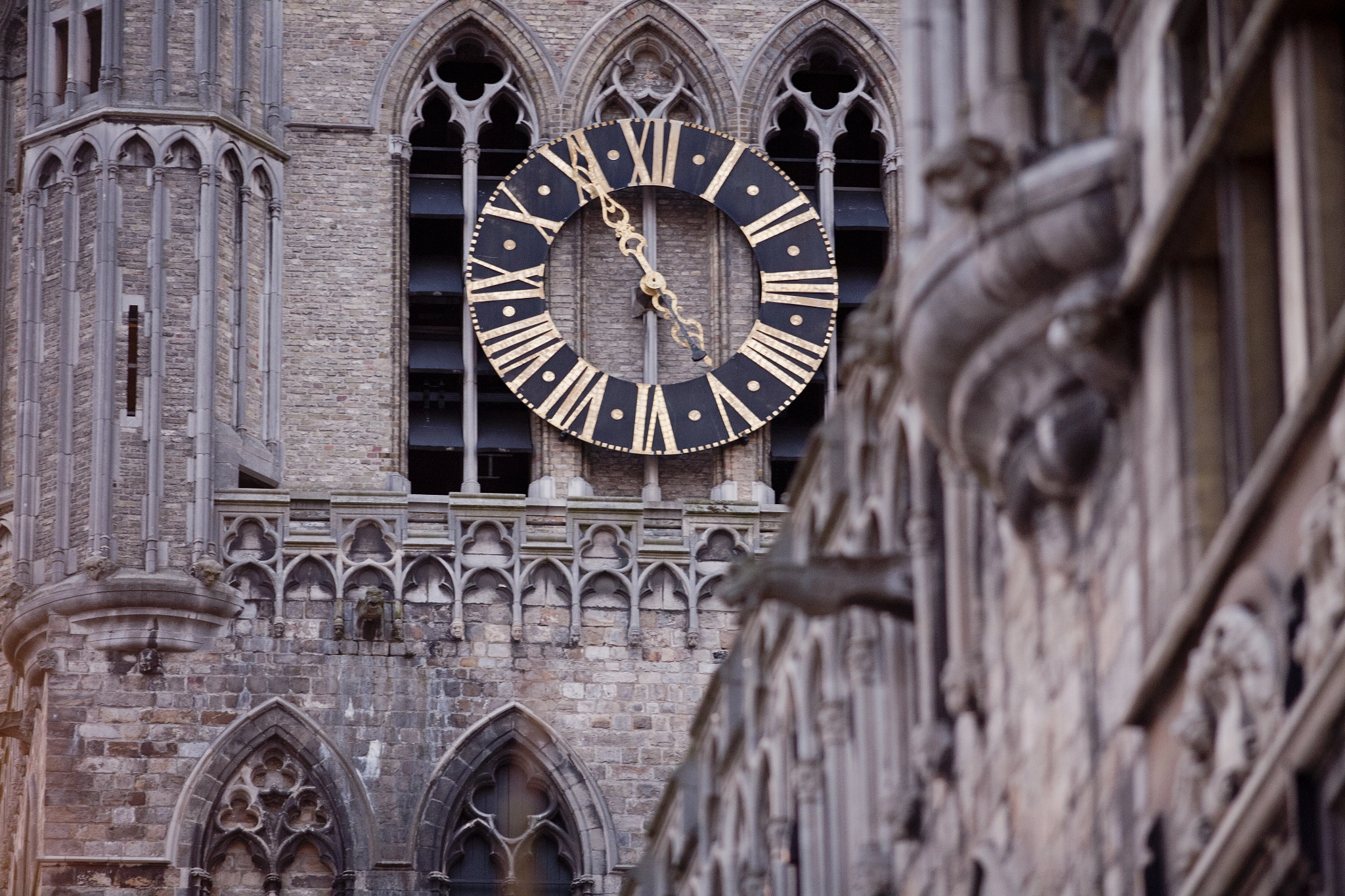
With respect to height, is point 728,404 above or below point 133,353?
below

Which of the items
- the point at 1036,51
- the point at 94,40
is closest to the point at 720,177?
the point at 94,40

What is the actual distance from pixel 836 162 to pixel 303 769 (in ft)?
30.5

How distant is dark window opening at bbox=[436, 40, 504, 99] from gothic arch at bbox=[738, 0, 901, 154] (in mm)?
2704

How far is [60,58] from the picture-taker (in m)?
43.0

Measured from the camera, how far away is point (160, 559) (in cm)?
4003

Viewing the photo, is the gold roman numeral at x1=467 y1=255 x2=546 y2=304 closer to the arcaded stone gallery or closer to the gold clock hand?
the arcaded stone gallery

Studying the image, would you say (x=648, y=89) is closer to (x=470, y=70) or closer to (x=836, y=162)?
(x=470, y=70)

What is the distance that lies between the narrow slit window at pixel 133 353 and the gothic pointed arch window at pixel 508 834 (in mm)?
5057

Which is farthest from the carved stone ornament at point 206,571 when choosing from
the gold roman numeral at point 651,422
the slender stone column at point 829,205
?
the slender stone column at point 829,205

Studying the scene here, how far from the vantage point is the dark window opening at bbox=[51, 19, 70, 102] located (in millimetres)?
42688

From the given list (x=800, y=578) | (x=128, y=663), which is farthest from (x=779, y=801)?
(x=128, y=663)

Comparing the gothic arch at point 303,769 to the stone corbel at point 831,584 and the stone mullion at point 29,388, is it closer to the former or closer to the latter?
the stone mullion at point 29,388

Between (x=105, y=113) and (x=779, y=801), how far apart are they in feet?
65.4

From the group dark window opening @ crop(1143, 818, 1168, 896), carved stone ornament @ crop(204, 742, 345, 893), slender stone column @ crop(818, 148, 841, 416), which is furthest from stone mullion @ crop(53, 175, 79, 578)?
dark window opening @ crop(1143, 818, 1168, 896)
